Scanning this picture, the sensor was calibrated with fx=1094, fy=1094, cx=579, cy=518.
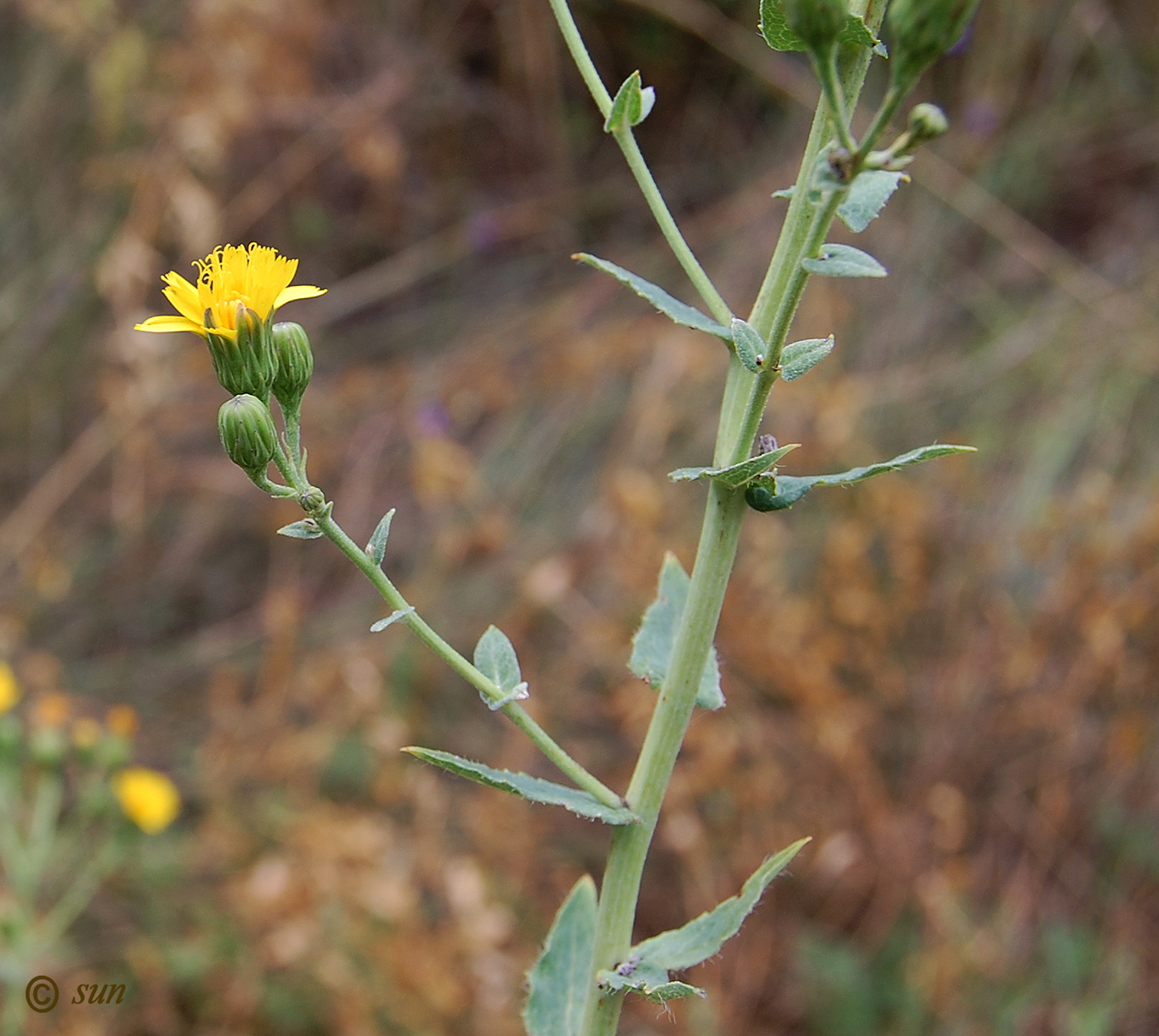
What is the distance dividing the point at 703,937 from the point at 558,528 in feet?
10.8

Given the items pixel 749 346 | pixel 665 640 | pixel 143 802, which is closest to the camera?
pixel 749 346

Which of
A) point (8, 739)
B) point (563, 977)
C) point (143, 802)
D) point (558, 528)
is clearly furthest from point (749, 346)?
point (558, 528)

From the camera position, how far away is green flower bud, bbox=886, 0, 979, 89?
94cm

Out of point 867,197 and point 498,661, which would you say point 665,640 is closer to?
point 498,661

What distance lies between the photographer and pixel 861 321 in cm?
529

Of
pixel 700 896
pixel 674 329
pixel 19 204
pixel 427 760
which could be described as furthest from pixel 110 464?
pixel 427 760

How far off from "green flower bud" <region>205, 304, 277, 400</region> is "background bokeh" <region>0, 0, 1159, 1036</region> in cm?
240

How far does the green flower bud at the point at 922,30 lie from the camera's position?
94cm

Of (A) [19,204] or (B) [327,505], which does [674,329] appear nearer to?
(A) [19,204]

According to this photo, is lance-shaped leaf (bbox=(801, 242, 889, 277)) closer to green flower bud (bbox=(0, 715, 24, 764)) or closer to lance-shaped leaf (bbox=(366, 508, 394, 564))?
lance-shaped leaf (bbox=(366, 508, 394, 564))

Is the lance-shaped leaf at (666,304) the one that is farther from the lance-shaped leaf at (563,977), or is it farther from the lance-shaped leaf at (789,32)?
the lance-shaped leaf at (563,977)

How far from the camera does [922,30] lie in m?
0.95

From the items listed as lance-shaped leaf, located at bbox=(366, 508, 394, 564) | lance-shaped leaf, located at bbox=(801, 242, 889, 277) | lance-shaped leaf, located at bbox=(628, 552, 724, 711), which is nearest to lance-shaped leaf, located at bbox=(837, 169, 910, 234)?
lance-shaped leaf, located at bbox=(801, 242, 889, 277)

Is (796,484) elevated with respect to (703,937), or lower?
elevated
